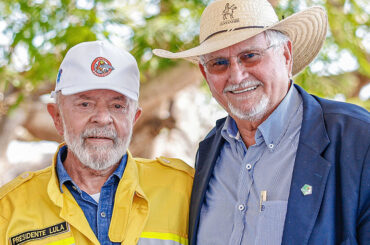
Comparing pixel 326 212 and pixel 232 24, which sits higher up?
pixel 232 24

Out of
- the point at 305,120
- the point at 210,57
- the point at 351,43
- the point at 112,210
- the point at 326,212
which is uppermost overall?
the point at 351,43

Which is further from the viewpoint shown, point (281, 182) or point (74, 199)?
point (74, 199)

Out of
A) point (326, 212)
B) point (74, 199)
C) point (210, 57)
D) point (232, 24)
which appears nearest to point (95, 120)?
point (74, 199)

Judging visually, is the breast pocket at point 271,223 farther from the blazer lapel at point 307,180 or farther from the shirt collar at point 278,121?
the shirt collar at point 278,121

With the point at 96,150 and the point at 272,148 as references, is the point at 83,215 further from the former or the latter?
the point at 272,148

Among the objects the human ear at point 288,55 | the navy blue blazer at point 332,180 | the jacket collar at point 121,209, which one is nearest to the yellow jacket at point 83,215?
the jacket collar at point 121,209

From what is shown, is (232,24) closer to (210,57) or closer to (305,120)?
(210,57)

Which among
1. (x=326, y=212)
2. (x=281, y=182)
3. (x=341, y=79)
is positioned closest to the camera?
(x=326, y=212)

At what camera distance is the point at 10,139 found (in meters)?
6.48

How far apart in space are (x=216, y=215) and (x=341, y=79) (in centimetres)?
376

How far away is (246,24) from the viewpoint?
256 cm

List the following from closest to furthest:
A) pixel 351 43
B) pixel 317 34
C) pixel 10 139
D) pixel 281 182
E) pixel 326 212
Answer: pixel 326 212
pixel 281 182
pixel 317 34
pixel 351 43
pixel 10 139

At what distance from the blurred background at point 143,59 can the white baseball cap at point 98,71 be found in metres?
1.39

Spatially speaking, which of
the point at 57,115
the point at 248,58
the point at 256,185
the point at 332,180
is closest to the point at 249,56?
the point at 248,58
